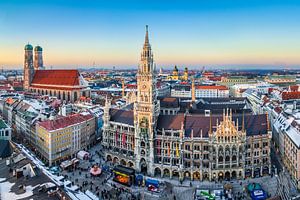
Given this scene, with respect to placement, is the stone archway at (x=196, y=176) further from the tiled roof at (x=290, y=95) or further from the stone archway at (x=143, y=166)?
the tiled roof at (x=290, y=95)

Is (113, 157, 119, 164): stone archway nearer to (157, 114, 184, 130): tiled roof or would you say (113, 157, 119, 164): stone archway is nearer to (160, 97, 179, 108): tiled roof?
(157, 114, 184, 130): tiled roof

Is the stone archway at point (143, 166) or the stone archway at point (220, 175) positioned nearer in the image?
the stone archway at point (220, 175)

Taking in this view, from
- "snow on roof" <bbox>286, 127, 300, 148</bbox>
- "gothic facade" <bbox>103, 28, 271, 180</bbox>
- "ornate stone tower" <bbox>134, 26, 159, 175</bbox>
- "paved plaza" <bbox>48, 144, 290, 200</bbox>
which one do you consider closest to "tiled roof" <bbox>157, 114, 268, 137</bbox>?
"gothic facade" <bbox>103, 28, 271, 180</bbox>

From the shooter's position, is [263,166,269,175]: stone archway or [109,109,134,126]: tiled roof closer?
[263,166,269,175]: stone archway

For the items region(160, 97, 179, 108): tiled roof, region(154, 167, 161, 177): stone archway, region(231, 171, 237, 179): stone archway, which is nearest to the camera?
region(231, 171, 237, 179): stone archway

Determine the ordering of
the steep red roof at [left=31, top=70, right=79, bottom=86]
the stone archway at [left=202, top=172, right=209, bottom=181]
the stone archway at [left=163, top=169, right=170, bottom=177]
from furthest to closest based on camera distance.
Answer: the steep red roof at [left=31, top=70, right=79, bottom=86] → the stone archway at [left=163, top=169, right=170, bottom=177] → the stone archway at [left=202, top=172, right=209, bottom=181]

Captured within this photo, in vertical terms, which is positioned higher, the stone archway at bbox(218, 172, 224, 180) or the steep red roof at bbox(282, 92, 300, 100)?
the steep red roof at bbox(282, 92, 300, 100)

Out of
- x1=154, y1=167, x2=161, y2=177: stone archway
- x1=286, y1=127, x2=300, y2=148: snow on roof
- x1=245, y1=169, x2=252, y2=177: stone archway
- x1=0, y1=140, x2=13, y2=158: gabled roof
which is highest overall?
x1=286, y1=127, x2=300, y2=148: snow on roof

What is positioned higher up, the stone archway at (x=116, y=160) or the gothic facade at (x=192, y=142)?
the gothic facade at (x=192, y=142)

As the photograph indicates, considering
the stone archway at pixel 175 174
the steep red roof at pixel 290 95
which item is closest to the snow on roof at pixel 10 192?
the stone archway at pixel 175 174
